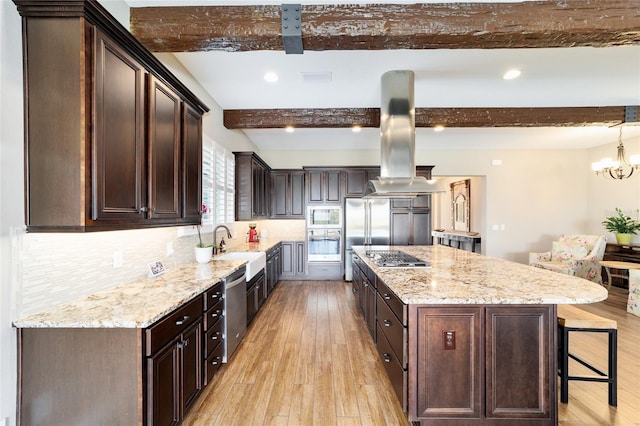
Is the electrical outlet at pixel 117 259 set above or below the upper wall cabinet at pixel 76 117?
below

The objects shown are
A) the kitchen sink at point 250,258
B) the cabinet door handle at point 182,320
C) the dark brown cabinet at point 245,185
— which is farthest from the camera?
the dark brown cabinet at point 245,185

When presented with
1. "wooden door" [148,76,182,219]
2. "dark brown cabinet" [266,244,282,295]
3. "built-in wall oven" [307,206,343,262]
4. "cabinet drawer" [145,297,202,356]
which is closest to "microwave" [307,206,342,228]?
"built-in wall oven" [307,206,343,262]

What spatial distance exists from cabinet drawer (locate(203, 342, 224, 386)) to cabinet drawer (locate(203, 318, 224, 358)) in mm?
48

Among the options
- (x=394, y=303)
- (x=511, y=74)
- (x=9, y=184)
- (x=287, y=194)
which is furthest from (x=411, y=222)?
(x=9, y=184)

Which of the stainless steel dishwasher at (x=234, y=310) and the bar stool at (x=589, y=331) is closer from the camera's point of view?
Result: the bar stool at (x=589, y=331)

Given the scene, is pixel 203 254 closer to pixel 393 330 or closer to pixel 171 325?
pixel 171 325

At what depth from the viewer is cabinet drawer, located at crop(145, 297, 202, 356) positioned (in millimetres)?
1443

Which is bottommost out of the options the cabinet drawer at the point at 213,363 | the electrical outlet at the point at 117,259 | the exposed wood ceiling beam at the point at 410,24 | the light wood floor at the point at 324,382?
the light wood floor at the point at 324,382

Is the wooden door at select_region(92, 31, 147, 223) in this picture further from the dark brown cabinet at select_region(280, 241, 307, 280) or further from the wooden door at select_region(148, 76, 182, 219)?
the dark brown cabinet at select_region(280, 241, 307, 280)

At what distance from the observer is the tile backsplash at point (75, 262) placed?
1.44 metres

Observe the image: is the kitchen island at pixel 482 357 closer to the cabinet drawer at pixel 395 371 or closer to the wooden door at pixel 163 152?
the cabinet drawer at pixel 395 371

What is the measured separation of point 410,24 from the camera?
1983 millimetres

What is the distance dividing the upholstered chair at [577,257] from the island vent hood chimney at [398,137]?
3858 millimetres

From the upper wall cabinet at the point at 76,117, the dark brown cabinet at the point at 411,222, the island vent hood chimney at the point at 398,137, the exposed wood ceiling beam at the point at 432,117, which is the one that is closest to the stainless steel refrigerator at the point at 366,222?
the dark brown cabinet at the point at 411,222
